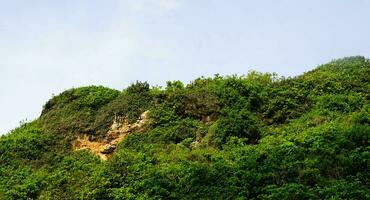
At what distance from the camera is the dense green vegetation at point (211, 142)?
59.8 feet

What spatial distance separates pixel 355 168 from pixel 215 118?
8090mm

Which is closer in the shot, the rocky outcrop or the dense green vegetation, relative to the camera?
the dense green vegetation

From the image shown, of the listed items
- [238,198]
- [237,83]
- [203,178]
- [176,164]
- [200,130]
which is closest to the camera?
[238,198]

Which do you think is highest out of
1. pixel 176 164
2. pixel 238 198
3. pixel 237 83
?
pixel 237 83

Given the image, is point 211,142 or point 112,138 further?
point 112,138

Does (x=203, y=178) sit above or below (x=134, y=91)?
below

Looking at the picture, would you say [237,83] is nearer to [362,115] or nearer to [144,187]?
[362,115]

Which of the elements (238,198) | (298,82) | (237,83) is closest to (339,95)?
(298,82)

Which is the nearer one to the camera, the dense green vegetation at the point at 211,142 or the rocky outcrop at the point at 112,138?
the dense green vegetation at the point at 211,142

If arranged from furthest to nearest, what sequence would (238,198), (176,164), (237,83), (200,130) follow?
(237,83) → (200,130) → (176,164) → (238,198)

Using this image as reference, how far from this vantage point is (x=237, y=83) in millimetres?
26062

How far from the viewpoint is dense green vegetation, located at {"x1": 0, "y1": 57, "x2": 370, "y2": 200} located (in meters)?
18.2

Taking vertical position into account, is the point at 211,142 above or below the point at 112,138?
below

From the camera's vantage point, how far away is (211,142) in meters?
22.8
